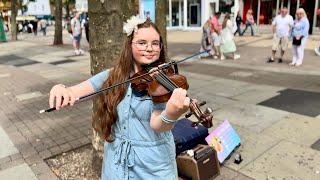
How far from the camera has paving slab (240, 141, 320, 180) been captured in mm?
3699

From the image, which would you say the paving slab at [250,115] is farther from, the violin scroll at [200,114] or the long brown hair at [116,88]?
the violin scroll at [200,114]

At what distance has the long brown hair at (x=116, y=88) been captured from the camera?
205 centimetres

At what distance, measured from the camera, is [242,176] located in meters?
3.74

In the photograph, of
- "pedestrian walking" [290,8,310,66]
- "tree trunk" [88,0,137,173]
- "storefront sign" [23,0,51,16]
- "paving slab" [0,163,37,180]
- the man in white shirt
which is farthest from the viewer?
"storefront sign" [23,0,51,16]

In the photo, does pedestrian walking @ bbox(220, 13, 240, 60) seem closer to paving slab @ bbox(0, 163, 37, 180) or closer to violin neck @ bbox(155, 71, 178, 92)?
paving slab @ bbox(0, 163, 37, 180)

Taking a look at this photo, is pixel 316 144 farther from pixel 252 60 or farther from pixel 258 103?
pixel 252 60

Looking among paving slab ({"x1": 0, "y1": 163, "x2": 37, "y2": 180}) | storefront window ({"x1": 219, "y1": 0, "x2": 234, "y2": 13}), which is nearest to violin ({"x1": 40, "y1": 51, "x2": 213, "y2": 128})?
paving slab ({"x1": 0, "y1": 163, "x2": 37, "y2": 180})

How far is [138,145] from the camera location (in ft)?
6.75

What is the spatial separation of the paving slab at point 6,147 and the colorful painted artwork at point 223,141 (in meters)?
2.88

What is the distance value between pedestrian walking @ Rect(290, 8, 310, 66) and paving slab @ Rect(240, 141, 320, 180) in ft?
21.1

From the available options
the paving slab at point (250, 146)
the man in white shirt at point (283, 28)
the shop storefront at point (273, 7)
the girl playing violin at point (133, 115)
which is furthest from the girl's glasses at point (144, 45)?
the shop storefront at point (273, 7)

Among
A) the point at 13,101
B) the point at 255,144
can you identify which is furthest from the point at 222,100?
the point at 13,101

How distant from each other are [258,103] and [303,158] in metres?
2.38

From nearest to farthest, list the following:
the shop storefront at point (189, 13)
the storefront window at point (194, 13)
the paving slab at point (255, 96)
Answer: the paving slab at point (255, 96) → the shop storefront at point (189, 13) → the storefront window at point (194, 13)
